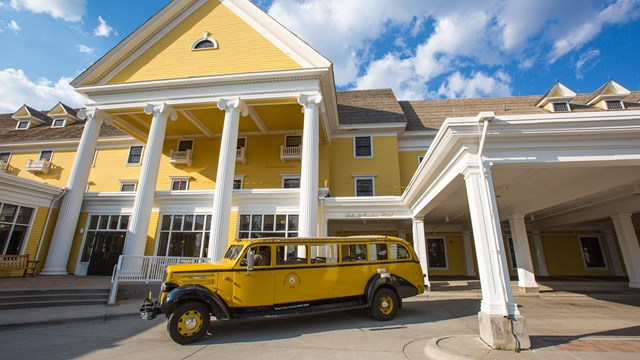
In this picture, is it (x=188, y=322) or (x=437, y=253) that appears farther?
(x=437, y=253)

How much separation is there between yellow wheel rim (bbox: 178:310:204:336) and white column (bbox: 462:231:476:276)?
17779 millimetres

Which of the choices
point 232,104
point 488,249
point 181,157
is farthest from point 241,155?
point 488,249

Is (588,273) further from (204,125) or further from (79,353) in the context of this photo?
(204,125)

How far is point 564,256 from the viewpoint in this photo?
19516mm

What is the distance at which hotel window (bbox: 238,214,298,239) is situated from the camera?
48.8ft

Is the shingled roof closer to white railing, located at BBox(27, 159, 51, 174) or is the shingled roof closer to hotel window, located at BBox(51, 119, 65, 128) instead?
white railing, located at BBox(27, 159, 51, 174)

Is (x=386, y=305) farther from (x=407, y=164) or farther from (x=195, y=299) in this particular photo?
(x=407, y=164)

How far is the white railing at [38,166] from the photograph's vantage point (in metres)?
22.1

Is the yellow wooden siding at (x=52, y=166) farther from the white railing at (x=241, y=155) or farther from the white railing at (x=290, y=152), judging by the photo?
the white railing at (x=290, y=152)

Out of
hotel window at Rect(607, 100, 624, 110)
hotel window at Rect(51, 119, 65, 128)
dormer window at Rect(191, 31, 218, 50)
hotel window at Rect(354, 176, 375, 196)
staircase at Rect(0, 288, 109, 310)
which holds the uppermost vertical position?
dormer window at Rect(191, 31, 218, 50)

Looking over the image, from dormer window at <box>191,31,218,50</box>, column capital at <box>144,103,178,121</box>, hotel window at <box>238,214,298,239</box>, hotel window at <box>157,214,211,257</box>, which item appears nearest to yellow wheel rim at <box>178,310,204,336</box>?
hotel window at <box>238,214,298,239</box>

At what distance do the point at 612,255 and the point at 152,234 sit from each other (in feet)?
97.3

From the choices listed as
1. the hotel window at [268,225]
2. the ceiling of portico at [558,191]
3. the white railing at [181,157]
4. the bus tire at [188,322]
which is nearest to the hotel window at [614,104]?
the ceiling of portico at [558,191]

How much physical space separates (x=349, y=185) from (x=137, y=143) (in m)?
17.1
